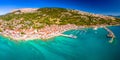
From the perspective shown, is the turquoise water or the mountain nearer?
the turquoise water

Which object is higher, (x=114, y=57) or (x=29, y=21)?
(x=29, y=21)

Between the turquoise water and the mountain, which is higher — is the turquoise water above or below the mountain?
below

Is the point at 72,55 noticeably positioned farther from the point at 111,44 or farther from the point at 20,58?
the point at 111,44

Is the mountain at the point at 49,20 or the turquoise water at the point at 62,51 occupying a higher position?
the mountain at the point at 49,20

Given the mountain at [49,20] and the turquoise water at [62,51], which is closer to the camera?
the turquoise water at [62,51]

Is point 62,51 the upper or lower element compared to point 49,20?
lower

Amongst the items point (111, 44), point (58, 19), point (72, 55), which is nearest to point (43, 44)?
point (72, 55)

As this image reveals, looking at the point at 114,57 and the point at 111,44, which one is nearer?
the point at 114,57

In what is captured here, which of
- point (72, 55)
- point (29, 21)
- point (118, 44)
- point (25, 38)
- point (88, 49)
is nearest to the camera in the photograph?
point (72, 55)

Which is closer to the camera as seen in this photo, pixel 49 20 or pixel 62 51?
pixel 62 51

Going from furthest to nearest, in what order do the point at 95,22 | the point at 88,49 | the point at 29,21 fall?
the point at 95,22 < the point at 29,21 < the point at 88,49
